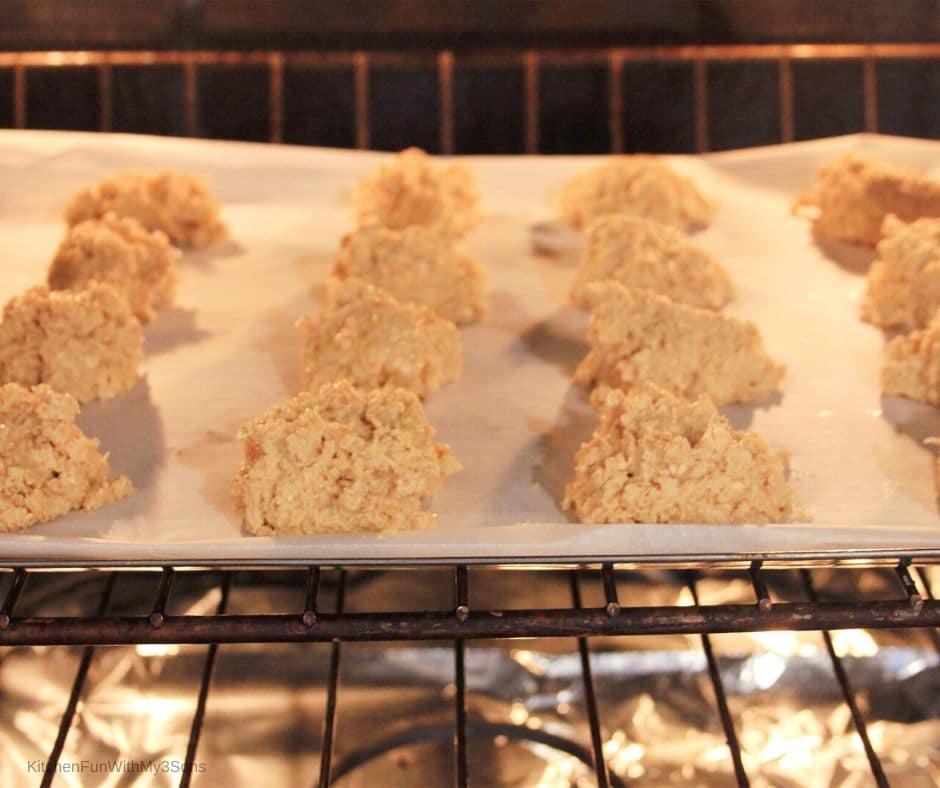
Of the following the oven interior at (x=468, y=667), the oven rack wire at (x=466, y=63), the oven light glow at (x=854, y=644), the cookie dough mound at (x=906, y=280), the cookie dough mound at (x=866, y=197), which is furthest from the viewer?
the oven rack wire at (x=466, y=63)

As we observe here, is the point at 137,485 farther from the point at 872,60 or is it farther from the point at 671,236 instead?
the point at 872,60

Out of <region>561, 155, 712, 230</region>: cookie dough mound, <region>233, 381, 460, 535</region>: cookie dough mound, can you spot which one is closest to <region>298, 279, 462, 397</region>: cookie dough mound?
<region>233, 381, 460, 535</region>: cookie dough mound

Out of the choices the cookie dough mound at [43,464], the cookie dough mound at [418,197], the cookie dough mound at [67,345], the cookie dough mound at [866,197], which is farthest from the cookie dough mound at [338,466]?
the cookie dough mound at [866,197]

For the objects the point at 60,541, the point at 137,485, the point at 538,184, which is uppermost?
the point at 538,184

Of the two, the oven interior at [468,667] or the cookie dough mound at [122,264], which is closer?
the oven interior at [468,667]

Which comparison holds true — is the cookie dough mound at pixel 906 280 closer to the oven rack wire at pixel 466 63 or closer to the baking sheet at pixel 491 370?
the baking sheet at pixel 491 370

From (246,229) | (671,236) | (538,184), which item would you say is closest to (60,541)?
(246,229)

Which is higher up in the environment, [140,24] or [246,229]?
[140,24]

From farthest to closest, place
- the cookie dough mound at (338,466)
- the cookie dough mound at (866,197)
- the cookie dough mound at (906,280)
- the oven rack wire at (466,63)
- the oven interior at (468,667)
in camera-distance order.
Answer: the oven rack wire at (466,63) → the cookie dough mound at (866,197) → the cookie dough mound at (906,280) → the cookie dough mound at (338,466) → the oven interior at (468,667)
